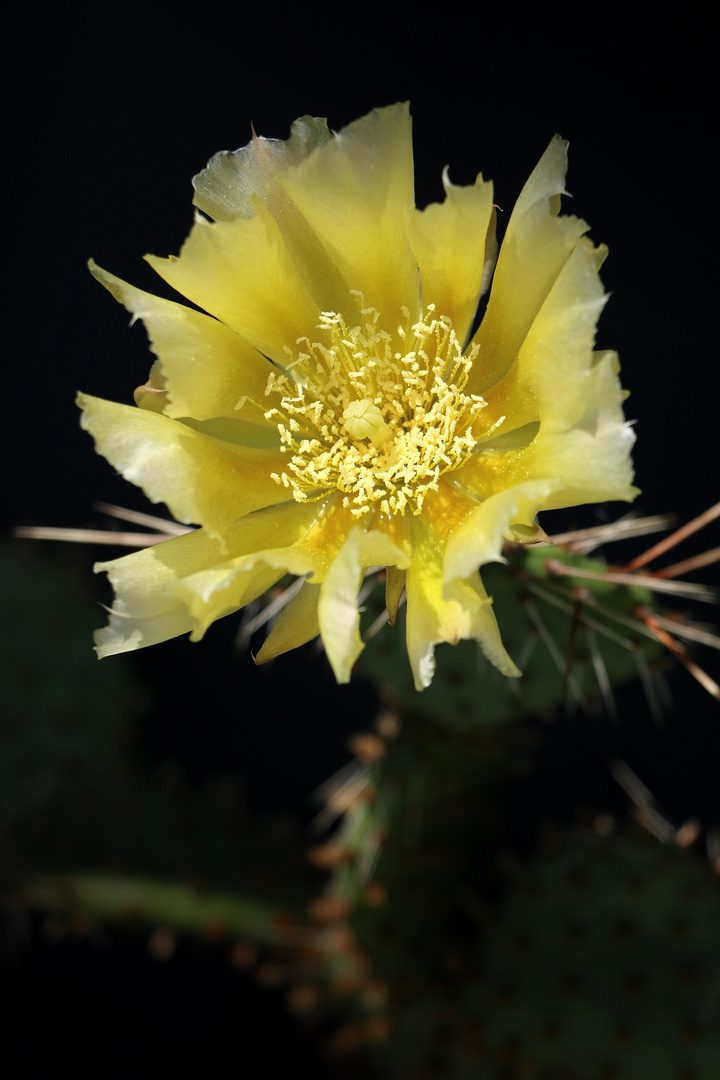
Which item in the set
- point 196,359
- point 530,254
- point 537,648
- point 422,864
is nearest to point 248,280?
point 196,359

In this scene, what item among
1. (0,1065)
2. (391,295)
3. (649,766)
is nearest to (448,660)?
(391,295)

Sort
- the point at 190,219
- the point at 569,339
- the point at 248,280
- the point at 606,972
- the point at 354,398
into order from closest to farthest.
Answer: the point at 569,339
the point at 248,280
the point at 354,398
the point at 606,972
the point at 190,219

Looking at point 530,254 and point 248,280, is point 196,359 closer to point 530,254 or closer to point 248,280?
point 248,280

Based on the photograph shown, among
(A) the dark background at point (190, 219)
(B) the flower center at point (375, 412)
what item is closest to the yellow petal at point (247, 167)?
(B) the flower center at point (375, 412)

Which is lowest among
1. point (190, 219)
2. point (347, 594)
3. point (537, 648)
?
point (537, 648)

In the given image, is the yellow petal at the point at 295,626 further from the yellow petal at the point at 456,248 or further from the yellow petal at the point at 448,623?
the yellow petal at the point at 456,248

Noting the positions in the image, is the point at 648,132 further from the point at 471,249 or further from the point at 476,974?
the point at 476,974

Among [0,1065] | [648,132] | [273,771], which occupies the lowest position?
[0,1065]
